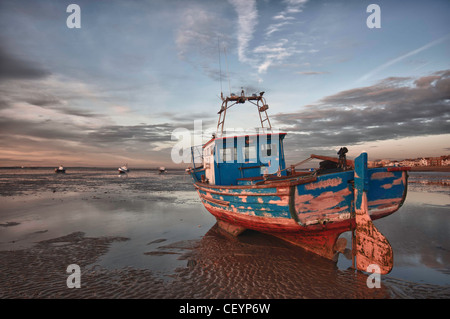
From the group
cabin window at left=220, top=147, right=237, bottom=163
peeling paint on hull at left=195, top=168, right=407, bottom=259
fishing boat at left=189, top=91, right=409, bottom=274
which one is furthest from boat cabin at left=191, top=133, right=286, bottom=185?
peeling paint on hull at left=195, top=168, right=407, bottom=259

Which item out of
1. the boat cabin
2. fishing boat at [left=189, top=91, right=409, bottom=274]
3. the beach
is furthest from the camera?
the boat cabin

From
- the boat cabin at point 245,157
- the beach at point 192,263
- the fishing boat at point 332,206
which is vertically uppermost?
the boat cabin at point 245,157

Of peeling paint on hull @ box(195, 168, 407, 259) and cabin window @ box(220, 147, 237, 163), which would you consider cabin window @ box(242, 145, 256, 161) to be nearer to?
cabin window @ box(220, 147, 237, 163)

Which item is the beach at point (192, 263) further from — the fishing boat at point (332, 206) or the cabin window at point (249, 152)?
the cabin window at point (249, 152)

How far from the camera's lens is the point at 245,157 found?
10.1m

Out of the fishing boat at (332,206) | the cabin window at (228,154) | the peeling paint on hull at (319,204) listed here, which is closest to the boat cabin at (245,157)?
the cabin window at (228,154)

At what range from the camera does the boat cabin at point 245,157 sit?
9742mm

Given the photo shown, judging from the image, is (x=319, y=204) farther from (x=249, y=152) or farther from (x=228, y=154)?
(x=228, y=154)

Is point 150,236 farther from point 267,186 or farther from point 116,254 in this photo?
point 267,186

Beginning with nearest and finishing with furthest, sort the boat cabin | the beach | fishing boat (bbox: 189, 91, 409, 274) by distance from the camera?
the beach < fishing boat (bbox: 189, 91, 409, 274) < the boat cabin

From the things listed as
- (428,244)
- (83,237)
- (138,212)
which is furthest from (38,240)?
(428,244)

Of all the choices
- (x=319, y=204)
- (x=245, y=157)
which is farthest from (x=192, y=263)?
(x=245, y=157)

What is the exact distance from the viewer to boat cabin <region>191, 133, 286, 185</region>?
974 centimetres

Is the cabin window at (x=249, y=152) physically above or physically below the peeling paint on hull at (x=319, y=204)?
above
